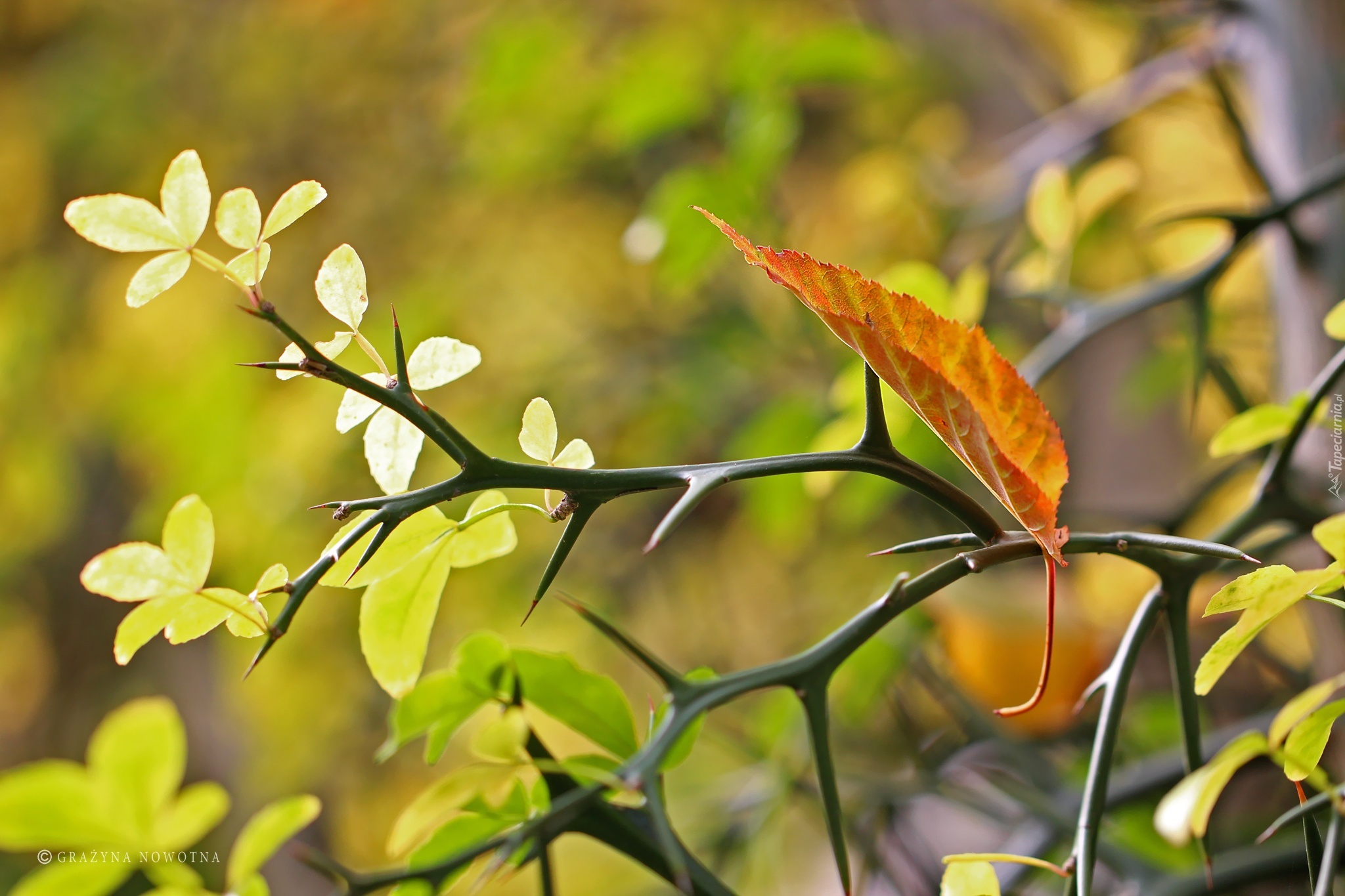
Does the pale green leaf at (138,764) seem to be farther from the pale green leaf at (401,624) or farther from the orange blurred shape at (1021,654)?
the orange blurred shape at (1021,654)

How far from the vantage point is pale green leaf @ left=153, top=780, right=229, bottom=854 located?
134 millimetres

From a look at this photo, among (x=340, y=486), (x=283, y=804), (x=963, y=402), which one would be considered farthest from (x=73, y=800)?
(x=340, y=486)

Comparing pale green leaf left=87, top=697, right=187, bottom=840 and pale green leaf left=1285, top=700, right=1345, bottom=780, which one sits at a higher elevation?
pale green leaf left=1285, top=700, right=1345, bottom=780

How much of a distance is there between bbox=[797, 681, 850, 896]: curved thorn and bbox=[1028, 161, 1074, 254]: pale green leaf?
21 cm

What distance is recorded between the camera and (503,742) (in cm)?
14

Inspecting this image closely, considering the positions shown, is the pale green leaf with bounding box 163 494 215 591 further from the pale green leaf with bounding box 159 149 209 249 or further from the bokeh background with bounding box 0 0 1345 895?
the bokeh background with bounding box 0 0 1345 895

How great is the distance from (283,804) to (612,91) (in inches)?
17.4

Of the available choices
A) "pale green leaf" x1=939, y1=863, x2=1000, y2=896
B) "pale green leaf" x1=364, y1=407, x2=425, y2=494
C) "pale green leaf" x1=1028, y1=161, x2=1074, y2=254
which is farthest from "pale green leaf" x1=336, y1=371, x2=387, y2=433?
"pale green leaf" x1=1028, y1=161, x2=1074, y2=254

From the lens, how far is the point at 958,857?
0.44 feet

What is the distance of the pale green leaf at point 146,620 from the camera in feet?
0.40

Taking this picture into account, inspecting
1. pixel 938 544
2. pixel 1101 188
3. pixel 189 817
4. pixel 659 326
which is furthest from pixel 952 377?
pixel 659 326

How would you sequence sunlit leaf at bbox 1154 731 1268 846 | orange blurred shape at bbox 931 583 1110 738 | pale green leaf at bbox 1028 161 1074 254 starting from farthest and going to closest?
orange blurred shape at bbox 931 583 1110 738, pale green leaf at bbox 1028 161 1074 254, sunlit leaf at bbox 1154 731 1268 846

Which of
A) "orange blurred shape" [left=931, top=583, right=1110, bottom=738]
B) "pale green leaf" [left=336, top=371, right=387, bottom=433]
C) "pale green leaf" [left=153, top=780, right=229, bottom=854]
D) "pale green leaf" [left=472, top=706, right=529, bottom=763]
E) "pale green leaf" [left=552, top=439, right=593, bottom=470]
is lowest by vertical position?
"orange blurred shape" [left=931, top=583, right=1110, bottom=738]

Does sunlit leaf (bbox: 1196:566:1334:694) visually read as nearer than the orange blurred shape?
Yes
